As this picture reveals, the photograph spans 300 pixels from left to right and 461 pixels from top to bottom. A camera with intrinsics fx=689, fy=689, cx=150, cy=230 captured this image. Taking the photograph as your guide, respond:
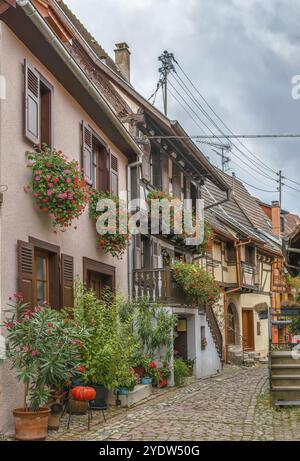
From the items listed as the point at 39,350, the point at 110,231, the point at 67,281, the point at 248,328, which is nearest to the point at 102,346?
the point at 67,281

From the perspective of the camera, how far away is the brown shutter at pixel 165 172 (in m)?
19.4

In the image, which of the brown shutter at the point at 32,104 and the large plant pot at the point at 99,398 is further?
the large plant pot at the point at 99,398

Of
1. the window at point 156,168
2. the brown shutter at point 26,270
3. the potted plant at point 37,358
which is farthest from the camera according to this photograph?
the window at point 156,168

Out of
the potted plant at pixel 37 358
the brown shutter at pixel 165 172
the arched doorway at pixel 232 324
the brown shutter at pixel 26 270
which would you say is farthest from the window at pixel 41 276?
the arched doorway at pixel 232 324

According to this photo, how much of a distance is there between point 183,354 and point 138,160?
5.81 meters

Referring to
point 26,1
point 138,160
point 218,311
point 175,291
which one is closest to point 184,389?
point 175,291

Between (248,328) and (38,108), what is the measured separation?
23485mm

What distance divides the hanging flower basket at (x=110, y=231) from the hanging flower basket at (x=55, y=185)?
2.69 meters

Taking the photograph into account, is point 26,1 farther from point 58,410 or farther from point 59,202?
point 58,410

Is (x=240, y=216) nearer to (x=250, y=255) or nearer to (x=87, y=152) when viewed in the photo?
(x=250, y=255)

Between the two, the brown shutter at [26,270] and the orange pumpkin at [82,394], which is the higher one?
the brown shutter at [26,270]

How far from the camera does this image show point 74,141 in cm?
1227

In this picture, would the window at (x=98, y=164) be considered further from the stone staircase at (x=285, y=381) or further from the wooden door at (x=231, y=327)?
the wooden door at (x=231, y=327)

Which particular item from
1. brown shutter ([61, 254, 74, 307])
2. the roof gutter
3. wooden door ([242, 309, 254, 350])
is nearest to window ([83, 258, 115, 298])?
brown shutter ([61, 254, 74, 307])
